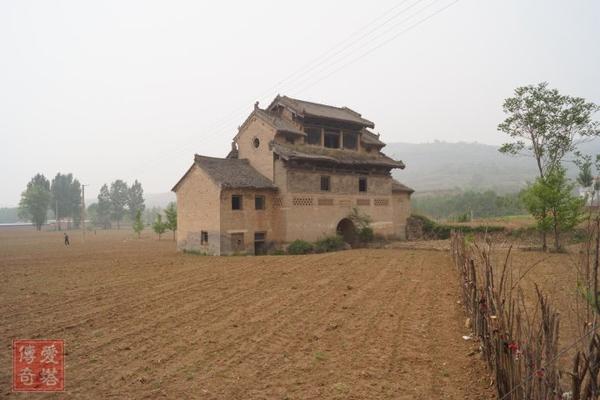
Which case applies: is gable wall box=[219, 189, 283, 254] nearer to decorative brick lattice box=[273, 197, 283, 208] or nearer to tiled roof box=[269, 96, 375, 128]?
decorative brick lattice box=[273, 197, 283, 208]

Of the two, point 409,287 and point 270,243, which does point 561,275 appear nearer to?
point 409,287

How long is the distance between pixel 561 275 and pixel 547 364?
10750mm

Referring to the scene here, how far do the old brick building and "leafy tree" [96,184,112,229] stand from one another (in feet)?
236

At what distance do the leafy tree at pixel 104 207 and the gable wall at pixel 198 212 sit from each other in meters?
72.0

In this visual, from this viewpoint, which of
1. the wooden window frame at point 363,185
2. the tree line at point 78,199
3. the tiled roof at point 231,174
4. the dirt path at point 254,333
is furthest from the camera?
the tree line at point 78,199

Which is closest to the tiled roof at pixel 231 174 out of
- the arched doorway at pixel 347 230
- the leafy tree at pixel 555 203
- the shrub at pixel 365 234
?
the arched doorway at pixel 347 230

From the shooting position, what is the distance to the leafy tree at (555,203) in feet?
62.8

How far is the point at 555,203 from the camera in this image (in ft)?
63.4

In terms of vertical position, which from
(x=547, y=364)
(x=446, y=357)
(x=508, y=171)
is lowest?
(x=446, y=357)

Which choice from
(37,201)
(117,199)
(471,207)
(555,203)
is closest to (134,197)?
(117,199)

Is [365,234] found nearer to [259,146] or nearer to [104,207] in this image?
[259,146]

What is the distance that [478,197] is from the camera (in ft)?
205

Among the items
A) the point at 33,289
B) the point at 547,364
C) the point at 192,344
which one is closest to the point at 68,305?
the point at 33,289
